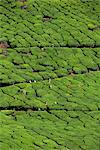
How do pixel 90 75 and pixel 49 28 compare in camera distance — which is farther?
pixel 49 28

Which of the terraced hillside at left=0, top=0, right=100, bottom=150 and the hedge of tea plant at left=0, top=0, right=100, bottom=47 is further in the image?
the hedge of tea plant at left=0, top=0, right=100, bottom=47

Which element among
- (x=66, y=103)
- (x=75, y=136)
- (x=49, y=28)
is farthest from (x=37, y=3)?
(x=75, y=136)

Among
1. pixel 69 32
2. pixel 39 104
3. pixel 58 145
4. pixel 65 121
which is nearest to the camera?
pixel 58 145

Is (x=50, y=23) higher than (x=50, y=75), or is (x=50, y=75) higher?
(x=50, y=23)

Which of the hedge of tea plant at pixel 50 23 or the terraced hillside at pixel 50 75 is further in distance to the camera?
the hedge of tea plant at pixel 50 23

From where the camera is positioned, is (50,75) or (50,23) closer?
(50,75)

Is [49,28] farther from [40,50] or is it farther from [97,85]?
[97,85]

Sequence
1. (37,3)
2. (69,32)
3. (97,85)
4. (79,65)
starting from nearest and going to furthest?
(97,85), (79,65), (69,32), (37,3)
